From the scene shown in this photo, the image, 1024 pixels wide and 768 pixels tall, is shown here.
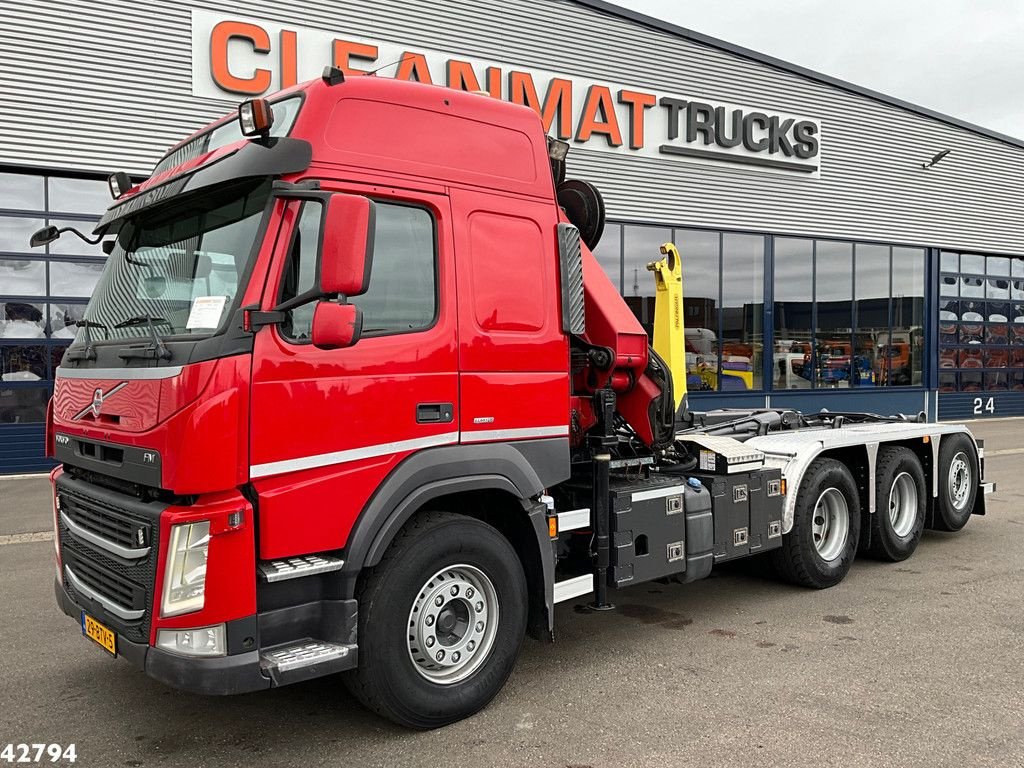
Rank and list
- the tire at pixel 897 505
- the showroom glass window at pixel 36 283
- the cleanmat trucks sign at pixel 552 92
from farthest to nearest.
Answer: the cleanmat trucks sign at pixel 552 92 → the showroom glass window at pixel 36 283 → the tire at pixel 897 505

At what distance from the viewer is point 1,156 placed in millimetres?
12148

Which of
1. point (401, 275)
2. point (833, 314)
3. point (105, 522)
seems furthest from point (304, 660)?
point (833, 314)

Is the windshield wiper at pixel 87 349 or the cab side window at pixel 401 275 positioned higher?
the cab side window at pixel 401 275

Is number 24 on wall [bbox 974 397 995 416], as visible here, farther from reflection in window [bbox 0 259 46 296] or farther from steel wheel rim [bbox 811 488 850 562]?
reflection in window [bbox 0 259 46 296]

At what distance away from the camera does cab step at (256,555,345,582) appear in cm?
336

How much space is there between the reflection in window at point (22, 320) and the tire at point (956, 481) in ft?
40.3

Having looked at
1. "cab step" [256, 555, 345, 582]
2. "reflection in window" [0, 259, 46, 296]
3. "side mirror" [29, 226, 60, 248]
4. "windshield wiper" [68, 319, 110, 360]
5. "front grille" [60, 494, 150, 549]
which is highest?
"reflection in window" [0, 259, 46, 296]

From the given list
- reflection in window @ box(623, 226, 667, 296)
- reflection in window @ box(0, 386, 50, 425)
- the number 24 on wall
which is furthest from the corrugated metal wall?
the number 24 on wall

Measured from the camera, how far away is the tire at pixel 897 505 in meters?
6.78

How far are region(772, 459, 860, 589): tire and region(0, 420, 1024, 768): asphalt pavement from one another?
0.71ft

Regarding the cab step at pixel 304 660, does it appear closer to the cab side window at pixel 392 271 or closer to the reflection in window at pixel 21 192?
the cab side window at pixel 392 271

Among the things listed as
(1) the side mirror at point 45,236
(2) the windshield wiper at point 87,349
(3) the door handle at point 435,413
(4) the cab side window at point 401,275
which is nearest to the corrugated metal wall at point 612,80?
(1) the side mirror at point 45,236

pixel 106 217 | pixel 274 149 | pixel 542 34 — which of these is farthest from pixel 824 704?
pixel 542 34

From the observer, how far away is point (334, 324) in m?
3.29
